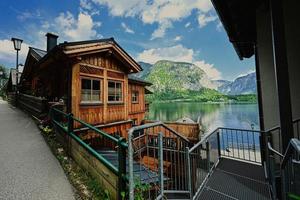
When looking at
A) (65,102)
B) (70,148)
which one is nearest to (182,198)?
(70,148)

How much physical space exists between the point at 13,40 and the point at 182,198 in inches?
600

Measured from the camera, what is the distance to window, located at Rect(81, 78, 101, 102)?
26.1 ft

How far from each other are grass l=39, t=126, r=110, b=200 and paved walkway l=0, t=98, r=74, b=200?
0.12m

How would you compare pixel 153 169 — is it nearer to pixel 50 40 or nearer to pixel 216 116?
pixel 50 40

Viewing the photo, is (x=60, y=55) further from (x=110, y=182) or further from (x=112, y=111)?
(x=110, y=182)

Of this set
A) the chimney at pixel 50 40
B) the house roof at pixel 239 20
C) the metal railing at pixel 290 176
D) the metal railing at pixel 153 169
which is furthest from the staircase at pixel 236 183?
the chimney at pixel 50 40

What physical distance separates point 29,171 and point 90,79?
5.06 meters

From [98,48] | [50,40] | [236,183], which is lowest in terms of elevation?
[236,183]

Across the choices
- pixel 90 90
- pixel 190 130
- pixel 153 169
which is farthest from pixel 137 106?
pixel 153 169

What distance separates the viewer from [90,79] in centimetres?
829

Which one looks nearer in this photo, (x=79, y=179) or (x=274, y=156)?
(x=79, y=179)

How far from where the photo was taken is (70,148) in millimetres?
5027

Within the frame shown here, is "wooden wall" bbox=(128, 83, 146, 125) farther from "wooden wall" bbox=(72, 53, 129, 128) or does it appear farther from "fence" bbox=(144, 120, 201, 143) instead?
"wooden wall" bbox=(72, 53, 129, 128)

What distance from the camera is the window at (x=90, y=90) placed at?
796 cm
